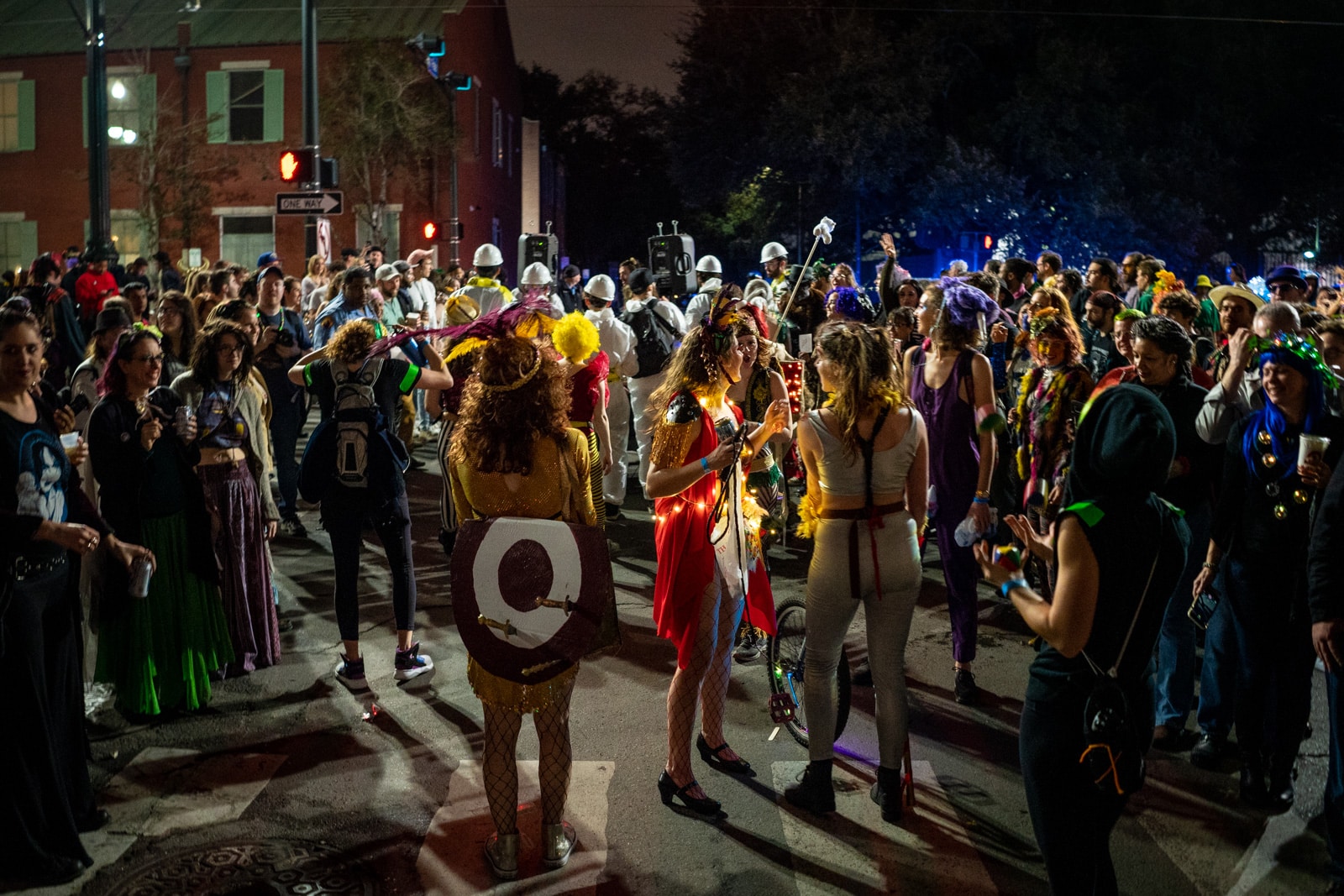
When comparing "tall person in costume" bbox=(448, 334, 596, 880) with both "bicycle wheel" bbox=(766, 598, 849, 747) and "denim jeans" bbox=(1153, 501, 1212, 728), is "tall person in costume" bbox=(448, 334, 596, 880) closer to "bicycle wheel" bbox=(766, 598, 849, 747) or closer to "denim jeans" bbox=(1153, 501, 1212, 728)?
"bicycle wheel" bbox=(766, 598, 849, 747)

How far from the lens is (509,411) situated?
4.14m

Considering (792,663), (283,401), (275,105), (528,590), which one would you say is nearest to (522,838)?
(528,590)

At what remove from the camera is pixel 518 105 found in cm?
4281

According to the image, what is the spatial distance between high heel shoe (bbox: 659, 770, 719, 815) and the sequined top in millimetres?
1343

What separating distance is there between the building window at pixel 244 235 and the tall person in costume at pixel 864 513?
29.8 metres

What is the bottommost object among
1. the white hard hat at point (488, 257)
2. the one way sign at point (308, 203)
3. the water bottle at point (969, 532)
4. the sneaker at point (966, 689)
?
the sneaker at point (966, 689)

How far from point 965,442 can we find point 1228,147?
89.7 ft

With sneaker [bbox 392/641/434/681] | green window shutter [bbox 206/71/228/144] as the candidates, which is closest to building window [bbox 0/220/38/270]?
green window shutter [bbox 206/71/228/144]

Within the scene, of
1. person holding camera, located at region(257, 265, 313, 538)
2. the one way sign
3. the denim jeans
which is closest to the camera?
the denim jeans

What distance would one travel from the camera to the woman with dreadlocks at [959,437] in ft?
20.0

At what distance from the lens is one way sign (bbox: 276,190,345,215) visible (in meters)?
13.9

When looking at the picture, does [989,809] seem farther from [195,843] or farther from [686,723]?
[195,843]

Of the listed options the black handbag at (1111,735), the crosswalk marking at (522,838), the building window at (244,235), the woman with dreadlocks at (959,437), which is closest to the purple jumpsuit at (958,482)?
the woman with dreadlocks at (959,437)

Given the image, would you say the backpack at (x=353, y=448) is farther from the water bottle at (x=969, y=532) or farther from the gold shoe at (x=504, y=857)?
the water bottle at (x=969, y=532)
